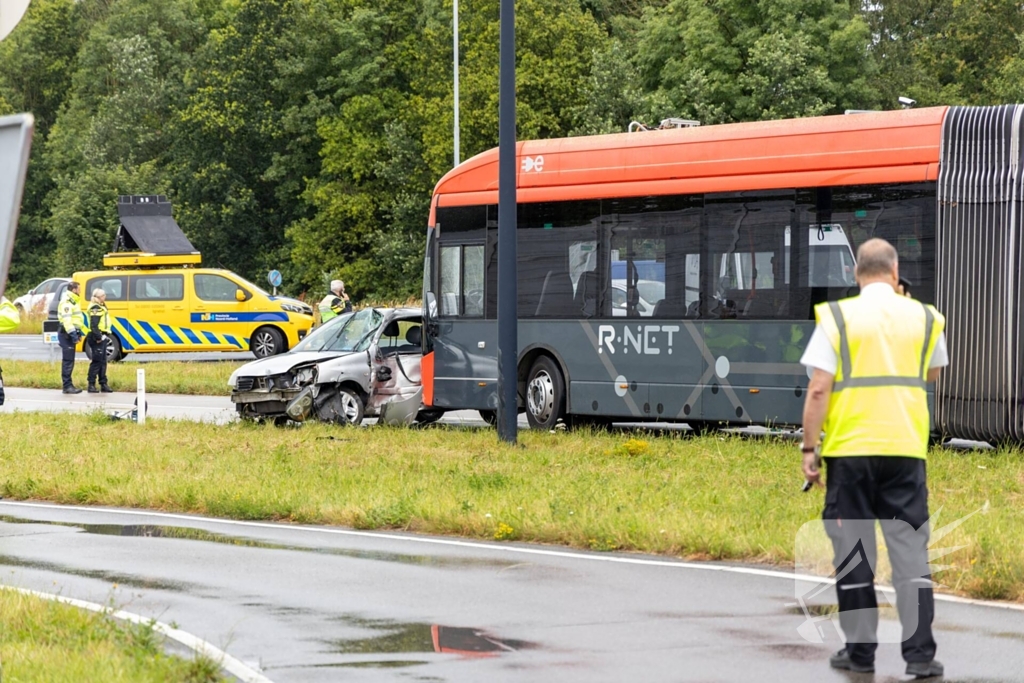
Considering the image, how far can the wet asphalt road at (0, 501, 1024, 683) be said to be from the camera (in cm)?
749

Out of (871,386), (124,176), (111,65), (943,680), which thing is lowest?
(943,680)

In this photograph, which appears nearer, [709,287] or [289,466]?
[289,466]

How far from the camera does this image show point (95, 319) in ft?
89.5

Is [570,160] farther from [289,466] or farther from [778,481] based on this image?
[778,481]

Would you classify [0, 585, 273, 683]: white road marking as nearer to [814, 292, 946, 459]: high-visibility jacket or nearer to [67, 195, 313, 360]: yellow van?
[814, 292, 946, 459]: high-visibility jacket

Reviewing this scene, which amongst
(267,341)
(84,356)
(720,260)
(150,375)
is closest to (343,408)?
(720,260)

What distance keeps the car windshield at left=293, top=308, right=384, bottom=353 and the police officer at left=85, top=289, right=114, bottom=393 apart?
7432 mm

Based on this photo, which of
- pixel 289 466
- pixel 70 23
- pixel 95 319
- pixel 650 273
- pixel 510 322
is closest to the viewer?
pixel 289 466

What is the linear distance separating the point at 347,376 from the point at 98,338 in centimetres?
894

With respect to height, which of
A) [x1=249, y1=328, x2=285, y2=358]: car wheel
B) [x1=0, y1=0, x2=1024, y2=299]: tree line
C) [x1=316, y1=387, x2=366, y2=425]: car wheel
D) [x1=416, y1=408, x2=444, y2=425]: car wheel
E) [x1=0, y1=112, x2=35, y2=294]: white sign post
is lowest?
[x1=416, y1=408, x2=444, y2=425]: car wheel

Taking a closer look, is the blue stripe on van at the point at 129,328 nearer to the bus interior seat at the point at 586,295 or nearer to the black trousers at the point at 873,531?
the bus interior seat at the point at 586,295

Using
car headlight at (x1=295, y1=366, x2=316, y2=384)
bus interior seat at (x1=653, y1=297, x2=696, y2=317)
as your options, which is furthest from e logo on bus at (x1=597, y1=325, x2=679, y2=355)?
car headlight at (x1=295, y1=366, x2=316, y2=384)

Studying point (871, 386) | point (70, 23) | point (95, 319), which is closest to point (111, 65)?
point (70, 23)

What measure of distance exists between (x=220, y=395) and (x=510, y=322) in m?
12.2
